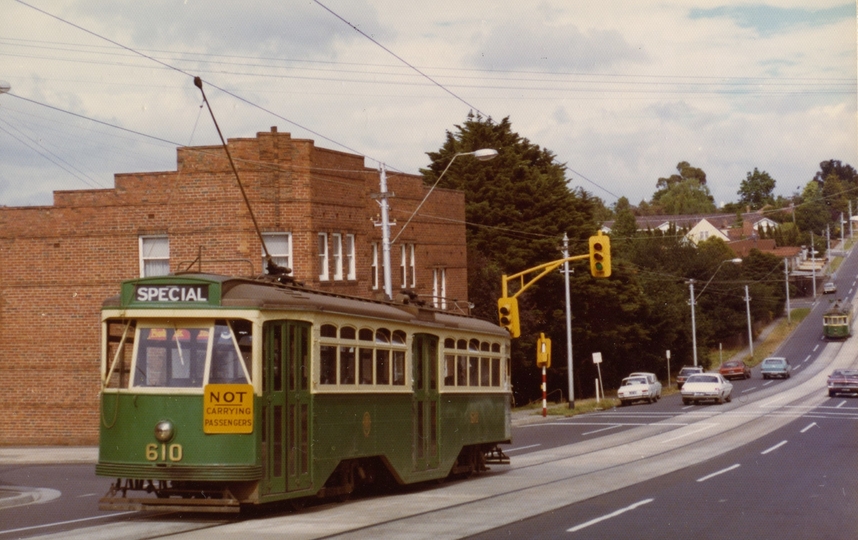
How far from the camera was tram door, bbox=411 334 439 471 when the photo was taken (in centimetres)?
1839

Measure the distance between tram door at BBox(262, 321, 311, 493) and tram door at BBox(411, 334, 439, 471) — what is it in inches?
137

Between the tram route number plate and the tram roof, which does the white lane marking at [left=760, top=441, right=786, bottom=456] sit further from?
the tram route number plate

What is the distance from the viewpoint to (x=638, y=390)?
180 feet

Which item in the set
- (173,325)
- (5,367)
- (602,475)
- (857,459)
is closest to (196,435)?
(173,325)

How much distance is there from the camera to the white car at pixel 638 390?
54719mm

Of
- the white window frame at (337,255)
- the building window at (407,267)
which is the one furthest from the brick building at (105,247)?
the building window at (407,267)

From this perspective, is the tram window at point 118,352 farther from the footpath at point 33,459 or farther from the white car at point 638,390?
the white car at point 638,390

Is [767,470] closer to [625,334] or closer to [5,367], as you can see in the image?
[5,367]

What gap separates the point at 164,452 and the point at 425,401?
5707mm

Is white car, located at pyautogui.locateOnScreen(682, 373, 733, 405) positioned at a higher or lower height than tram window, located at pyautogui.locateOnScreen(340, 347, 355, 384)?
lower

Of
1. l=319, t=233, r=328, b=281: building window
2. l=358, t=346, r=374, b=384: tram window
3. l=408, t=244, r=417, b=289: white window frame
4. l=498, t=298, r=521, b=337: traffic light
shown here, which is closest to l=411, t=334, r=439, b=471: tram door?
l=358, t=346, r=374, b=384: tram window

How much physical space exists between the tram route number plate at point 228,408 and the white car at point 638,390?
140 ft

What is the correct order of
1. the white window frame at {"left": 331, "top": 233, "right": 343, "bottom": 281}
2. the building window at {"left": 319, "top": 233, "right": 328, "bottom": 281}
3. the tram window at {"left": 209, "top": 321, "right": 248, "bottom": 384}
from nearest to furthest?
the tram window at {"left": 209, "top": 321, "right": 248, "bottom": 384} < the building window at {"left": 319, "top": 233, "right": 328, "bottom": 281} < the white window frame at {"left": 331, "top": 233, "right": 343, "bottom": 281}

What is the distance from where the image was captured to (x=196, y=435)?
13922 millimetres
